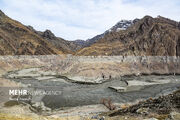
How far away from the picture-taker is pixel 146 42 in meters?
90.6

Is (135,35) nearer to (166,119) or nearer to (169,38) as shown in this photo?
(169,38)

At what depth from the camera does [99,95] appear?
131ft

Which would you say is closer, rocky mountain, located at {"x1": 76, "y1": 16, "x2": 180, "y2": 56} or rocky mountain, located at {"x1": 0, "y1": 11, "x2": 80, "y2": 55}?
rocky mountain, located at {"x1": 76, "y1": 16, "x2": 180, "y2": 56}

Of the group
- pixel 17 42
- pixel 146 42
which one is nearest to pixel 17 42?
pixel 17 42

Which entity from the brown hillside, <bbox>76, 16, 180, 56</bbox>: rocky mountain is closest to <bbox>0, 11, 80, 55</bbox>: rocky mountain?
the brown hillside

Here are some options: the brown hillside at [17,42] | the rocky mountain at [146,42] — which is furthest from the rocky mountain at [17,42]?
→ the rocky mountain at [146,42]

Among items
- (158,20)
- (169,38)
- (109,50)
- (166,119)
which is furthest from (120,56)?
(166,119)

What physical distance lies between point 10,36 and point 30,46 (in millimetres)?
13252

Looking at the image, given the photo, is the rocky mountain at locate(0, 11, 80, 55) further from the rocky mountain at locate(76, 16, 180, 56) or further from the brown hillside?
the rocky mountain at locate(76, 16, 180, 56)

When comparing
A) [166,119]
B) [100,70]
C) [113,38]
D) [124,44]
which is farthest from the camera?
[113,38]

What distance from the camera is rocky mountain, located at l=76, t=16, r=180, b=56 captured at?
8656cm

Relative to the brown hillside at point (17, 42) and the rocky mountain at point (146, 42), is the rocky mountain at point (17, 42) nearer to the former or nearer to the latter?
the brown hillside at point (17, 42)

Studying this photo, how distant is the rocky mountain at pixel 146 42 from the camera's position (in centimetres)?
8656

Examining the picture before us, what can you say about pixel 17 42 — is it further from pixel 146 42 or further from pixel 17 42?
pixel 146 42
